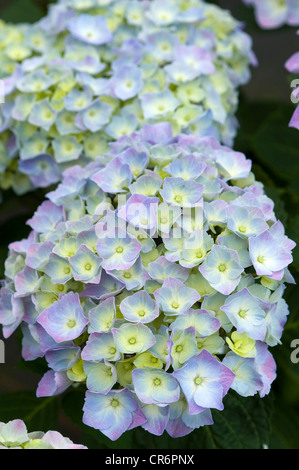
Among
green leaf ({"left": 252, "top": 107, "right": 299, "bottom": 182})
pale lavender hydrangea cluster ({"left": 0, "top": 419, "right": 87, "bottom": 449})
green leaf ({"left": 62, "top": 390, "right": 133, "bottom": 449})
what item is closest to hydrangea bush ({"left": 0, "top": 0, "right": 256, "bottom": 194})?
green leaf ({"left": 252, "top": 107, "right": 299, "bottom": 182})

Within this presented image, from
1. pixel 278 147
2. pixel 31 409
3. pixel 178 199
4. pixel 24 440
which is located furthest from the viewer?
pixel 278 147

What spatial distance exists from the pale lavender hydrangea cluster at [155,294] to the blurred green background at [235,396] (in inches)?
3.8

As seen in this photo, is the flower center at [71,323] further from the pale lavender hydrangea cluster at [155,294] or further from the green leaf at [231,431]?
the green leaf at [231,431]

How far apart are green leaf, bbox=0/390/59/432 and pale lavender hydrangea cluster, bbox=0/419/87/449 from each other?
24cm

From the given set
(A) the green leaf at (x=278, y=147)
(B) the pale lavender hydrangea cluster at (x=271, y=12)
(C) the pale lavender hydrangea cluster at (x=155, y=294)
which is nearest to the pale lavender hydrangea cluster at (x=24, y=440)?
(C) the pale lavender hydrangea cluster at (x=155, y=294)

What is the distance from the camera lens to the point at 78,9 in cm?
120

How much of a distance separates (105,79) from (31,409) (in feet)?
1.68

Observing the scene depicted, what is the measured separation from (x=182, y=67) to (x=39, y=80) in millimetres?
224

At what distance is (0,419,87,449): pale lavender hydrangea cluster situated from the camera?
691mm

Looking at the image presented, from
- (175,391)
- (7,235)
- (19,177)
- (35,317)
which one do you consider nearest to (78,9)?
(19,177)

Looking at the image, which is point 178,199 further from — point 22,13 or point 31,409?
point 22,13

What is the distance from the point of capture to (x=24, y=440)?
0.71m

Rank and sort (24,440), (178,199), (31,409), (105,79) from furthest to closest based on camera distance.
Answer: (105,79)
(31,409)
(178,199)
(24,440)

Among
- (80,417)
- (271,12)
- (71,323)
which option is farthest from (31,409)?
(271,12)
